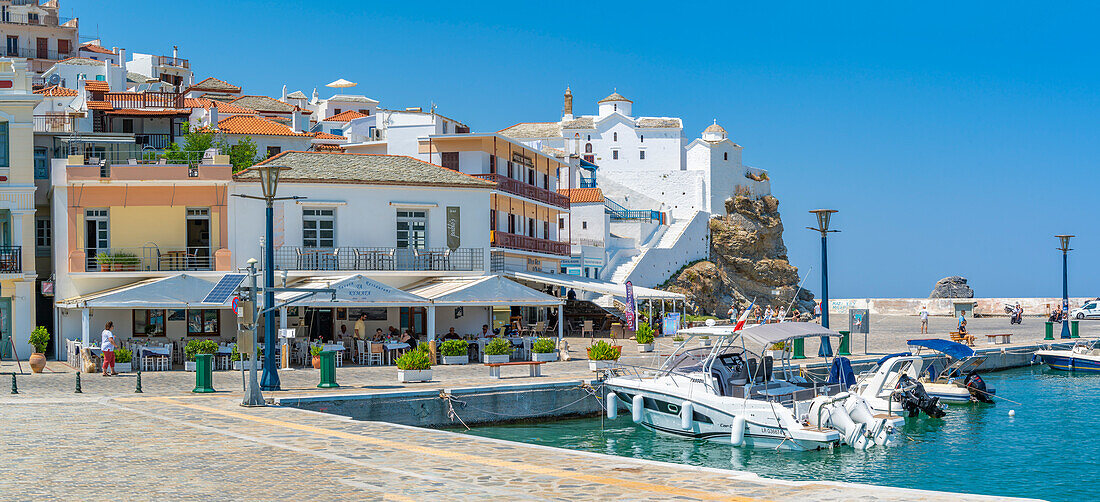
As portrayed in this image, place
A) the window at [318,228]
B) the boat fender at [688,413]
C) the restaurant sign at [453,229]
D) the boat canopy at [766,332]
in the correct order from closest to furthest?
1. the boat fender at [688,413]
2. the boat canopy at [766,332]
3. the window at [318,228]
4. the restaurant sign at [453,229]

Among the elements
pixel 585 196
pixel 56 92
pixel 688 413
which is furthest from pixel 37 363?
pixel 585 196

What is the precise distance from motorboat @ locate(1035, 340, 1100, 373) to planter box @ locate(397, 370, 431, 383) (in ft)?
86.5

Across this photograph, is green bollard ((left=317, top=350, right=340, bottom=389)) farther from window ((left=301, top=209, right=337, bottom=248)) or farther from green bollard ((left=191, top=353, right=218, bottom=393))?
window ((left=301, top=209, right=337, bottom=248))

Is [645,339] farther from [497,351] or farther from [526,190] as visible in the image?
[526,190]

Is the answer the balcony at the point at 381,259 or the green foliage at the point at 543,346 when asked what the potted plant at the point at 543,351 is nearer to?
the green foliage at the point at 543,346

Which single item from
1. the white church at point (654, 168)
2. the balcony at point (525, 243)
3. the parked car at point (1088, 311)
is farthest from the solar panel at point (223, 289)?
the parked car at point (1088, 311)

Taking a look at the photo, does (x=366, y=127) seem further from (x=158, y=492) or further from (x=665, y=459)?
(x=158, y=492)

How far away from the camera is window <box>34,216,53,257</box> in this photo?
125 ft

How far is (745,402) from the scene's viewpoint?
2253 cm

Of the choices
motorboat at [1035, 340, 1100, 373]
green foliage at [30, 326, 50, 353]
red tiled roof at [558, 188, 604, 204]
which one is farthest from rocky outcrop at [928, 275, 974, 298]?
green foliage at [30, 326, 50, 353]

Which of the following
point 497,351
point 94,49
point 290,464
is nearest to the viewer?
point 290,464

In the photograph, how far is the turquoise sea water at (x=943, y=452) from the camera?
63.4 ft

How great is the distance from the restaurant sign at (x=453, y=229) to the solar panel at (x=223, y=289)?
8711 mm

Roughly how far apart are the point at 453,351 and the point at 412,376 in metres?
6.23
